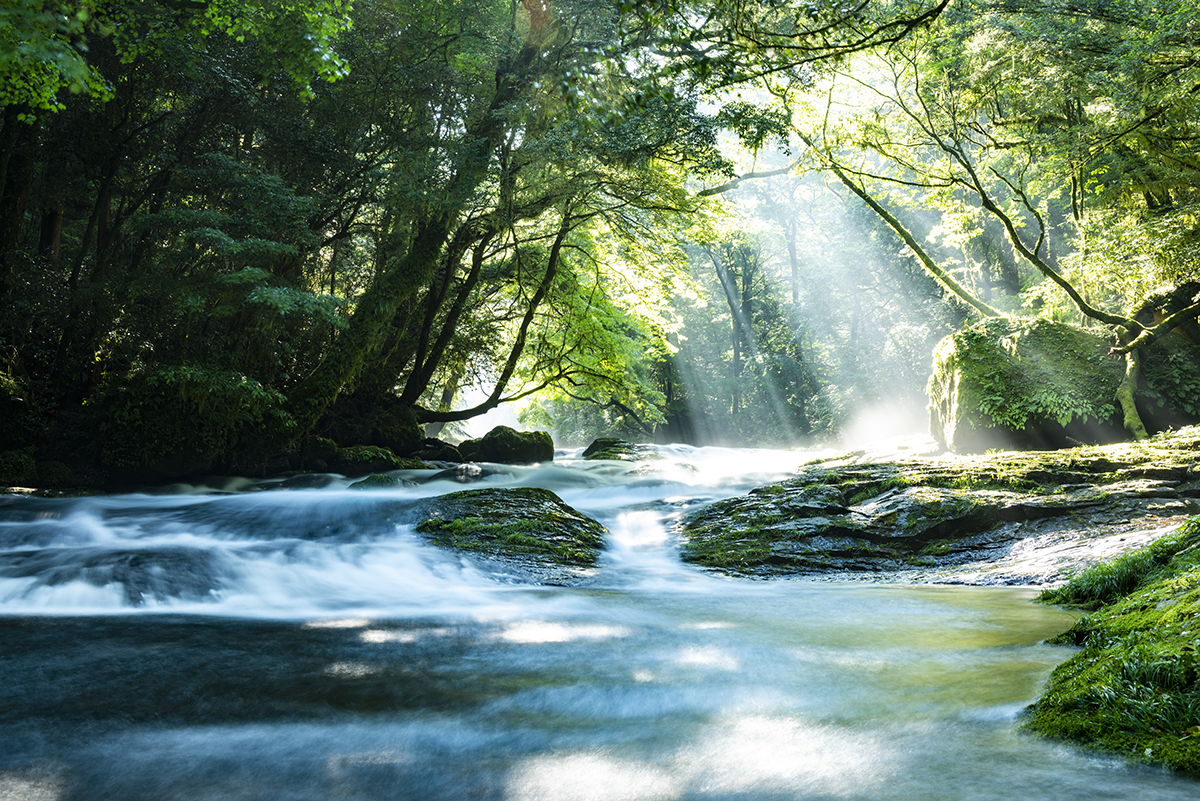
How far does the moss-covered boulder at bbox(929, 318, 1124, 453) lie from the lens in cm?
1105

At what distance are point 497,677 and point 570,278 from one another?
14.2m

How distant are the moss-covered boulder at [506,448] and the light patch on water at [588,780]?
1478 centimetres

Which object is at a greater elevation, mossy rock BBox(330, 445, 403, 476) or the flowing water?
mossy rock BBox(330, 445, 403, 476)

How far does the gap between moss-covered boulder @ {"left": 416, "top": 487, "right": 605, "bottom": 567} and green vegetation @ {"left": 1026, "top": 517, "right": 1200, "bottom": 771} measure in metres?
4.54

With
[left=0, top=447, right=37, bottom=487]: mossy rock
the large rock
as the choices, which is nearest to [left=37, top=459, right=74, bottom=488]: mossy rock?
[left=0, top=447, right=37, bottom=487]: mossy rock

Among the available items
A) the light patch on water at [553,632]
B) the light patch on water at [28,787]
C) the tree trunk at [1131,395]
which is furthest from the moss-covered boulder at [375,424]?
the tree trunk at [1131,395]

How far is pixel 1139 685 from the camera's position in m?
2.02

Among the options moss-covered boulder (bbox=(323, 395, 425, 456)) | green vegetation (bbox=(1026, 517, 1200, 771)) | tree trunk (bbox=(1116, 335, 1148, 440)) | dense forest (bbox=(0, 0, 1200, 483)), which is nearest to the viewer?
green vegetation (bbox=(1026, 517, 1200, 771))

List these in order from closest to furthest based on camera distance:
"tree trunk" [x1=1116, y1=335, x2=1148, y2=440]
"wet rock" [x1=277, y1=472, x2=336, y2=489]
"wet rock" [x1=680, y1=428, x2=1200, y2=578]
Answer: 1. "wet rock" [x1=680, y1=428, x2=1200, y2=578]
2. "tree trunk" [x1=1116, y1=335, x2=1148, y2=440]
3. "wet rock" [x1=277, y1=472, x2=336, y2=489]

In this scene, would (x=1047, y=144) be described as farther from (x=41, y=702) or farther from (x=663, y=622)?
(x=41, y=702)

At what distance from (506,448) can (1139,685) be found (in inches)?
622

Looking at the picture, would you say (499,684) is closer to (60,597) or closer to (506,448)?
(60,597)

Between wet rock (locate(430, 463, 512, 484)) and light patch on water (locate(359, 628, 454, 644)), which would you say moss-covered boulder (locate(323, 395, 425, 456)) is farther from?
light patch on water (locate(359, 628, 454, 644))

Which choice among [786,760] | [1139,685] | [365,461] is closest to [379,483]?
[365,461]
